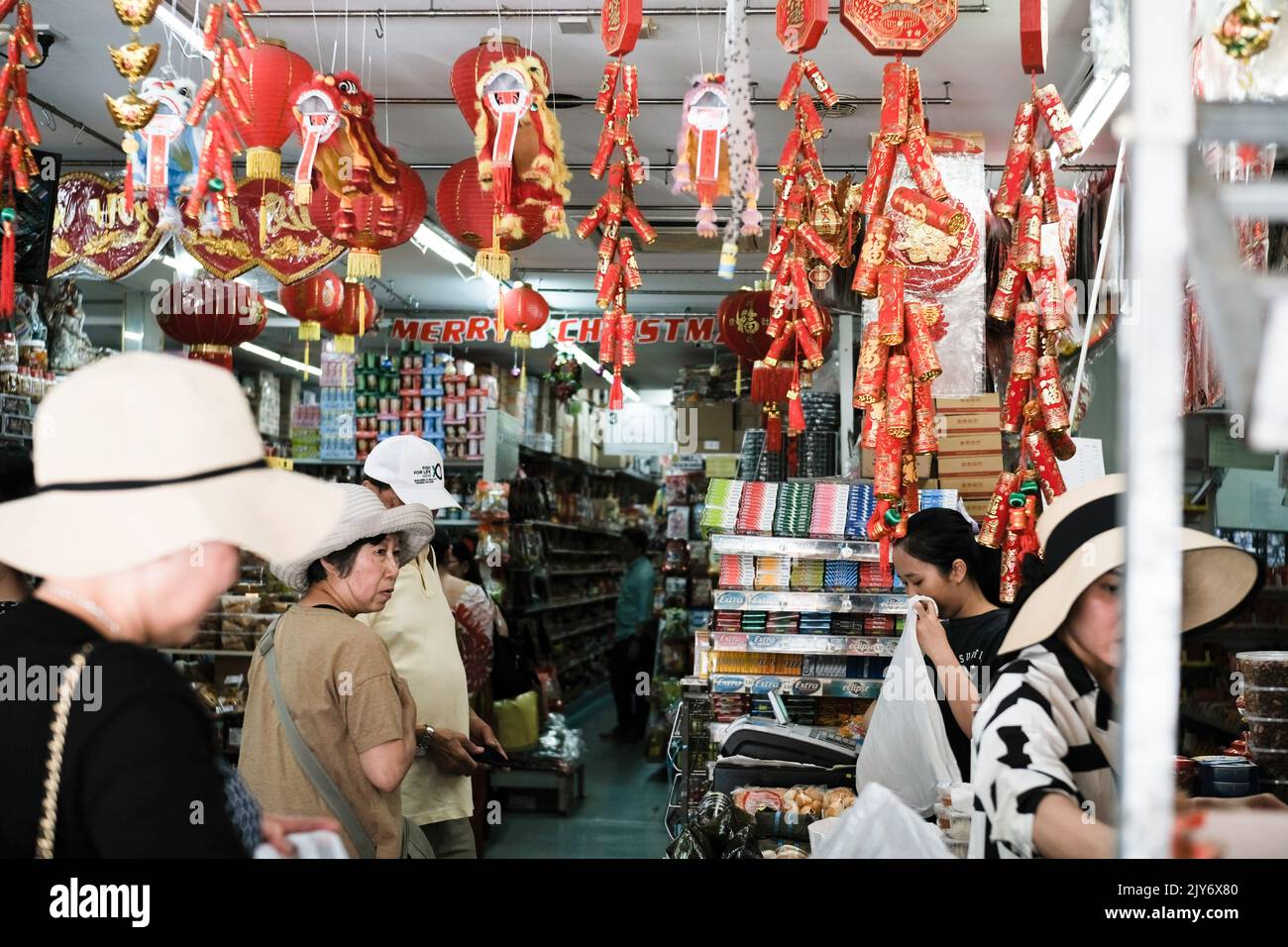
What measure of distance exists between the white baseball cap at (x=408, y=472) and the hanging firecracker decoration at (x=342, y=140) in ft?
3.08

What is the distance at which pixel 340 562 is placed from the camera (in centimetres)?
300

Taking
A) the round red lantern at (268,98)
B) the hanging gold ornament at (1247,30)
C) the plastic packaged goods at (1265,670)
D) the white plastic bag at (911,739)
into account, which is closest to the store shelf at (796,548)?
the white plastic bag at (911,739)

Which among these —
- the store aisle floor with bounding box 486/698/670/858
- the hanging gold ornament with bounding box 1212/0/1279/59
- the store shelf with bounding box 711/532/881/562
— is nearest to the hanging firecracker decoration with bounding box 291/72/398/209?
the store shelf with bounding box 711/532/881/562

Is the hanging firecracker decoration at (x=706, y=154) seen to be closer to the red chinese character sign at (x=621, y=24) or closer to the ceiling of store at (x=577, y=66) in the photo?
the red chinese character sign at (x=621, y=24)

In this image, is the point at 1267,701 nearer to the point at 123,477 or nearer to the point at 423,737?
the point at 423,737

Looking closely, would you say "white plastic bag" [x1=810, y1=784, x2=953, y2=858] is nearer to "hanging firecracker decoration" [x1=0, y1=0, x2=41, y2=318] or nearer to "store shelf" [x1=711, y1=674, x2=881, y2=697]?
"store shelf" [x1=711, y1=674, x2=881, y2=697]

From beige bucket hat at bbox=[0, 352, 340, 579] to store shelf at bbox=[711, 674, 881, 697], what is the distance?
11.6 feet

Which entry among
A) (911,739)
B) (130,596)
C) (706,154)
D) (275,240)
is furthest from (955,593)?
(275,240)

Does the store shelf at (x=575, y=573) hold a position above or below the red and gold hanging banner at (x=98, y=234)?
below

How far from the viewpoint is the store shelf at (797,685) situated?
490cm

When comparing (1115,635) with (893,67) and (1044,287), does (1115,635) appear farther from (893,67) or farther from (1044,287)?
(893,67)

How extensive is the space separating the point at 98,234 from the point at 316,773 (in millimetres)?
4395
